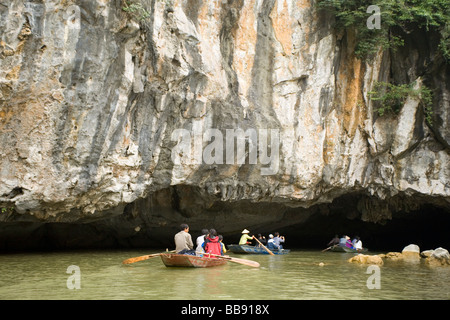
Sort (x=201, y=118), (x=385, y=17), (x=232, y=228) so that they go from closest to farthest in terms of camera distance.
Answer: (x=201, y=118) → (x=385, y=17) → (x=232, y=228)

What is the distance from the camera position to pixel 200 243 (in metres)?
13.0

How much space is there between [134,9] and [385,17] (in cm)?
836

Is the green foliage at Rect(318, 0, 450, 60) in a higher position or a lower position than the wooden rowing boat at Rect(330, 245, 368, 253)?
higher

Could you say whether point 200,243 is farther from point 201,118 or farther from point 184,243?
point 201,118

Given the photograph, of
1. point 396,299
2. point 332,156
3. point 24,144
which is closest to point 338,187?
point 332,156

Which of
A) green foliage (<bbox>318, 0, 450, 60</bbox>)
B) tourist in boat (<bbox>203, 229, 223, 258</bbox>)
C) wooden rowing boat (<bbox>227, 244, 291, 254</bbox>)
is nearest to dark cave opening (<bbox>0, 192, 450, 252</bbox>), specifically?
wooden rowing boat (<bbox>227, 244, 291, 254</bbox>)

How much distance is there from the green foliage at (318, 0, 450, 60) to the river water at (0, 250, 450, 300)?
7425mm

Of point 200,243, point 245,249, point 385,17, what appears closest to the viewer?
point 200,243

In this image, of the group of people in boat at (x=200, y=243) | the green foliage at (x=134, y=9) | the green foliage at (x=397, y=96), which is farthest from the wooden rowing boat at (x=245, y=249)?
the green foliage at (x=134, y=9)

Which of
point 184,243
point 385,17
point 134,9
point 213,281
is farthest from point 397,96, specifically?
point 213,281

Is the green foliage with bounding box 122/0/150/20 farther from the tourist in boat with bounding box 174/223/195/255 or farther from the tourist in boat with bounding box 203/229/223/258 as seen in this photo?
the tourist in boat with bounding box 203/229/223/258

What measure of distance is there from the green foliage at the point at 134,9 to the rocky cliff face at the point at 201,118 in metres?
0.05

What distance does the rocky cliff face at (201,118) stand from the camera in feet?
34.0

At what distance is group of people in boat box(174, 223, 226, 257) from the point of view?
1045cm
